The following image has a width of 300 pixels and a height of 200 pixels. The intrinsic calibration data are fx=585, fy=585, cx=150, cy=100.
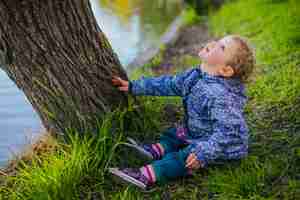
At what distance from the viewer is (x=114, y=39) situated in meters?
7.89

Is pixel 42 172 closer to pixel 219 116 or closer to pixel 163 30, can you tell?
pixel 219 116

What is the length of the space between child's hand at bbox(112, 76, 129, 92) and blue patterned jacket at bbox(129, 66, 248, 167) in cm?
3

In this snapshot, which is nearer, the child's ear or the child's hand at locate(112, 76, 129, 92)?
the child's ear

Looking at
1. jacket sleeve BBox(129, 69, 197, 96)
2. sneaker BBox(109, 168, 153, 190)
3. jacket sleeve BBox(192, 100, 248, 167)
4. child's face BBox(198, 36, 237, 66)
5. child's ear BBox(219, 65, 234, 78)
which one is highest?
child's face BBox(198, 36, 237, 66)

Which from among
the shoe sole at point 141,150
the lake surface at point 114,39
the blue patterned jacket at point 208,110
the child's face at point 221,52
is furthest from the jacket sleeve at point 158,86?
the lake surface at point 114,39

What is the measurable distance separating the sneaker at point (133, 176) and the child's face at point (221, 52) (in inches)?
31.2

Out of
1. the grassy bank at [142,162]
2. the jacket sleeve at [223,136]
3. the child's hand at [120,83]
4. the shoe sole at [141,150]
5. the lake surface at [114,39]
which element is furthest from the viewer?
the lake surface at [114,39]

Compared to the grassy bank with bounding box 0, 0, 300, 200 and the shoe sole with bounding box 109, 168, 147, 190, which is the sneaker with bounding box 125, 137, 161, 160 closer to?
the grassy bank with bounding box 0, 0, 300, 200

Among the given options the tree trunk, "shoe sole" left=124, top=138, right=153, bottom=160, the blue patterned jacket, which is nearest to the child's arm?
the blue patterned jacket

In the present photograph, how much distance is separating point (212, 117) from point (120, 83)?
0.66 m

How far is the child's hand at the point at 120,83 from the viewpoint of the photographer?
3725mm

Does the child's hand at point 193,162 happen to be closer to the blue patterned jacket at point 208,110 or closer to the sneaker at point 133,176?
the blue patterned jacket at point 208,110

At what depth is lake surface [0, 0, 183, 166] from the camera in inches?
183

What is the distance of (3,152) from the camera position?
446cm
